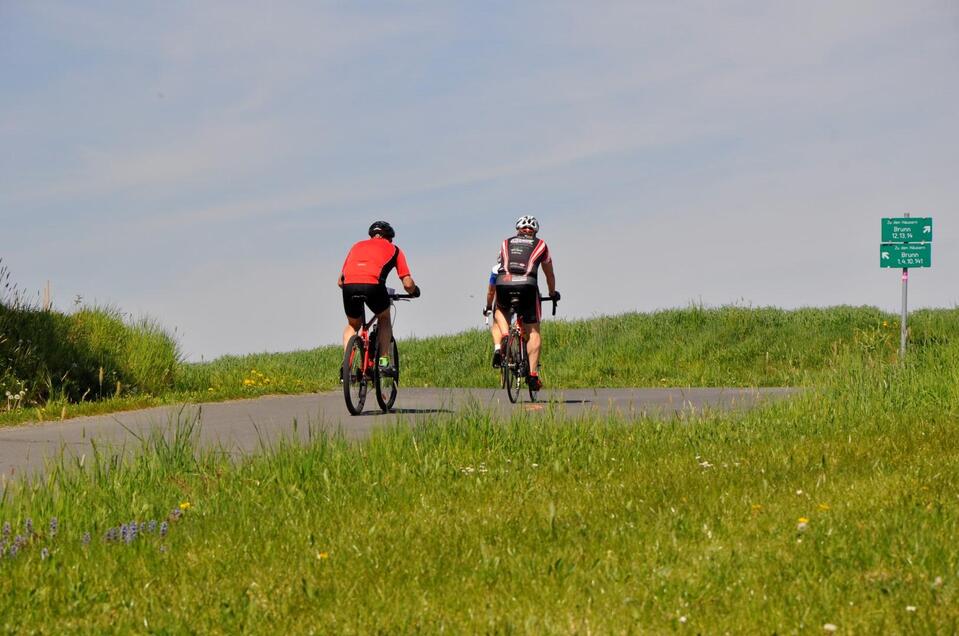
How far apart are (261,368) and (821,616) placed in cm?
1671

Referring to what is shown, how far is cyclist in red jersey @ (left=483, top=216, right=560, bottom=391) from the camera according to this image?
14125 millimetres

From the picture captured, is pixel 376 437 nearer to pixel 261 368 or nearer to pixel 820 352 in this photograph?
pixel 261 368

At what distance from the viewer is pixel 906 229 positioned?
24.4 m

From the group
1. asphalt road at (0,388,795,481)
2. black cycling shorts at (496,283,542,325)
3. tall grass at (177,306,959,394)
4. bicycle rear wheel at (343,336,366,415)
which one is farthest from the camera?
tall grass at (177,306,959,394)

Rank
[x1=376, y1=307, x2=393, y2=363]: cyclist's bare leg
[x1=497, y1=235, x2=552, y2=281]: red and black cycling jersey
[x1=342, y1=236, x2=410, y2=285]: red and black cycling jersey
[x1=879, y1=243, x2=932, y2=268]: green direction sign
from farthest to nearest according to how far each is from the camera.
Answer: [x1=879, y1=243, x2=932, y2=268]: green direction sign
[x1=497, y1=235, x2=552, y2=281]: red and black cycling jersey
[x1=376, y1=307, x2=393, y2=363]: cyclist's bare leg
[x1=342, y1=236, x2=410, y2=285]: red and black cycling jersey

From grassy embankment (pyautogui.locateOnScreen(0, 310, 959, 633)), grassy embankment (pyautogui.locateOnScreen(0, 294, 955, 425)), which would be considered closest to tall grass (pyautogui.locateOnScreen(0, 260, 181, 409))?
grassy embankment (pyautogui.locateOnScreen(0, 294, 955, 425))

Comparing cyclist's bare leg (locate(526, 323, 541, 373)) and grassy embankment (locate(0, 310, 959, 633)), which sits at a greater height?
cyclist's bare leg (locate(526, 323, 541, 373))

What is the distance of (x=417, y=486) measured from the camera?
285 inches

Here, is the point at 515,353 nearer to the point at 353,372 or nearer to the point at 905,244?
the point at 353,372

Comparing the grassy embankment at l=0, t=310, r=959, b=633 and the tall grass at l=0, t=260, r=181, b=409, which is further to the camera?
the tall grass at l=0, t=260, r=181, b=409

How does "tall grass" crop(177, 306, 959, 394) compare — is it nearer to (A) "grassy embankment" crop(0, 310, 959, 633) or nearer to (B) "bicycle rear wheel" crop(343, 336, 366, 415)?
(B) "bicycle rear wheel" crop(343, 336, 366, 415)

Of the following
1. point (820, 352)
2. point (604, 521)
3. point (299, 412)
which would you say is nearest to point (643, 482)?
point (604, 521)

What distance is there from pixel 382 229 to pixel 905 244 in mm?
15738

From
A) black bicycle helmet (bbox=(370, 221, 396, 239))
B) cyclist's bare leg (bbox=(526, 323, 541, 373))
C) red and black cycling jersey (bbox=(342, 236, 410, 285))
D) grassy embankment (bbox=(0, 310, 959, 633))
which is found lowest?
grassy embankment (bbox=(0, 310, 959, 633))
